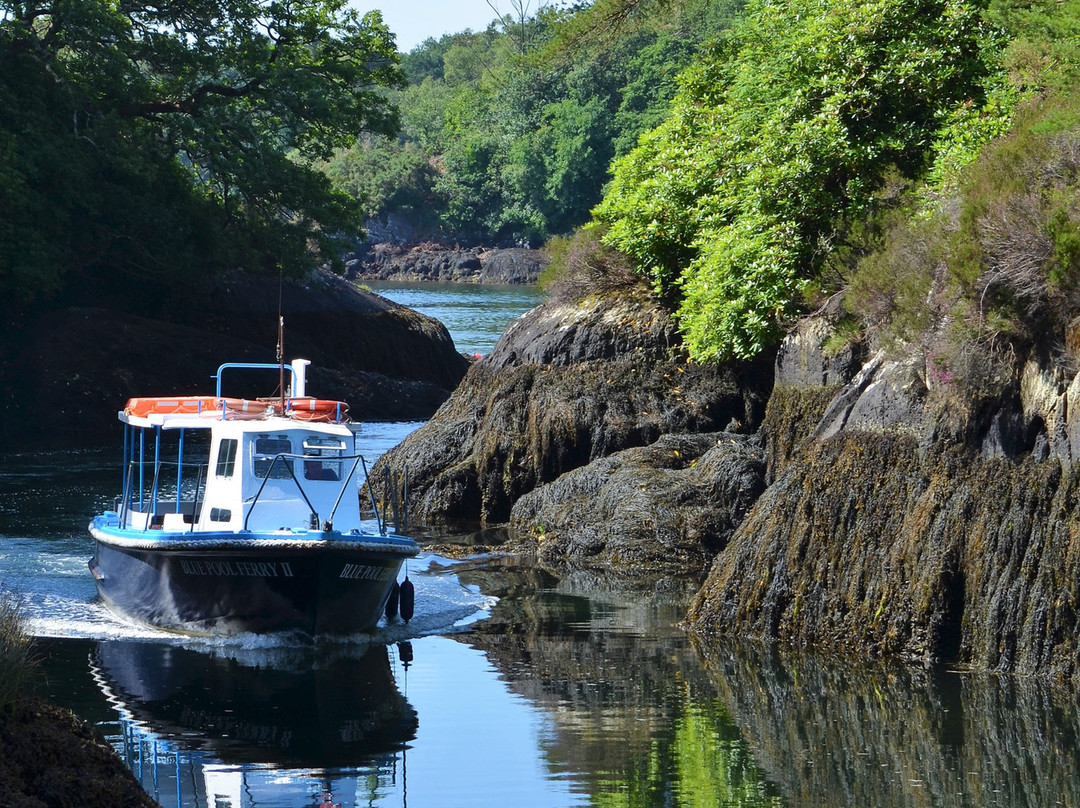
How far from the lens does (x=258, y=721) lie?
13.0 m

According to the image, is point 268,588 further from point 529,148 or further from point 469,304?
point 529,148

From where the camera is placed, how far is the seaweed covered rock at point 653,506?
20141 mm

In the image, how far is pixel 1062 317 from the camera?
14.3 metres

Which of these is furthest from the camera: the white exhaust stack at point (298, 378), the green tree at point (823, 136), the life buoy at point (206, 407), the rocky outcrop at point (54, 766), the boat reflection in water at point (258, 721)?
the green tree at point (823, 136)


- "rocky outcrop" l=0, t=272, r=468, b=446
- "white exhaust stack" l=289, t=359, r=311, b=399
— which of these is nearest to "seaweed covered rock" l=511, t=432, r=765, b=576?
"white exhaust stack" l=289, t=359, r=311, b=399

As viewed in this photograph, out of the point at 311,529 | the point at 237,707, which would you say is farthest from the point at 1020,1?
the point at 237,707

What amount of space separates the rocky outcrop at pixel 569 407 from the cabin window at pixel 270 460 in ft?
23.4

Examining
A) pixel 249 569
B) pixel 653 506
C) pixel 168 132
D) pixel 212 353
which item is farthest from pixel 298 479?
pixel 168 132

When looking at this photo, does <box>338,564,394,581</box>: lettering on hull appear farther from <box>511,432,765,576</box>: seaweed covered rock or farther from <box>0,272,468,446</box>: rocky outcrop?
<box>0,272,468,446</box>: rocky outcrop

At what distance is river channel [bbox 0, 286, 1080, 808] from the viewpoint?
36.0 feet

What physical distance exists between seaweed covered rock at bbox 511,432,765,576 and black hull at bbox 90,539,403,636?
4.46 m

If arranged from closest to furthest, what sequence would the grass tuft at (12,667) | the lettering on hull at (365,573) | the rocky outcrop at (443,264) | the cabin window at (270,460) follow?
the grass tuft at (12,667) → the lettering on hull at (365,573) → the cabin window at (270,460) → the rocky outcrop at (443,264)

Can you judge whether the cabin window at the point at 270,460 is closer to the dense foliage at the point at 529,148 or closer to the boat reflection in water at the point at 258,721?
the boat reflection in water at the point at 258,721

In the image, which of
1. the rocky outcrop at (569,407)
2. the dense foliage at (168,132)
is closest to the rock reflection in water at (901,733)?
the rocky outcrop at (569,407)
